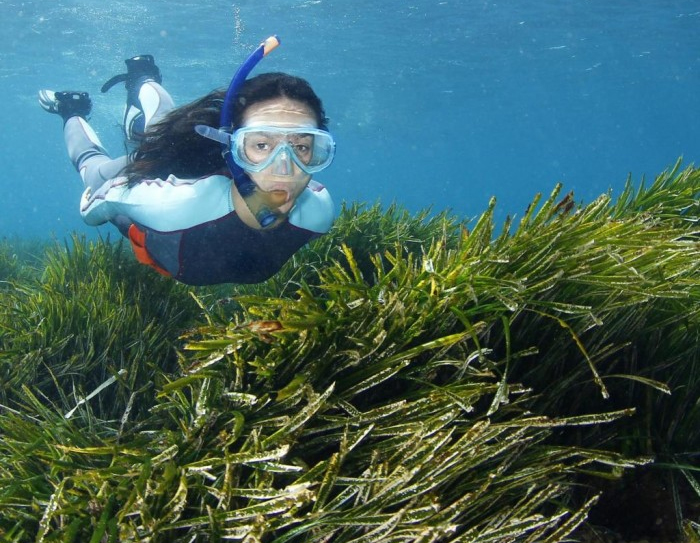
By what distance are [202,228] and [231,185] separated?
1.64 feet

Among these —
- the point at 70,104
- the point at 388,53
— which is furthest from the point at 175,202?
the point at 388,53

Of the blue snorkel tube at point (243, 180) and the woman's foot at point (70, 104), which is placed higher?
the woman's foot at point (70, 104)

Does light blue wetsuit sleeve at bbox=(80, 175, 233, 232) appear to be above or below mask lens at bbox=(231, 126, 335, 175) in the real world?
below

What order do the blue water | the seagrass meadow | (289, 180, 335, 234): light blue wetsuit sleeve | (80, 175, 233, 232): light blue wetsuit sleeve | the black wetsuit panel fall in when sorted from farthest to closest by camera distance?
the blue water, (289, 180, 335, 234): light blue wetsuit sleeve, the black wetsuit panel, (80, 175, 233, 232): light blue wetsuit sleeve, the seagrass meadow

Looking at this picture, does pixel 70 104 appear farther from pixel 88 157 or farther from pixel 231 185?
pixel 231 185

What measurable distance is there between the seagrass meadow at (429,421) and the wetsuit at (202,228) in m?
2.63

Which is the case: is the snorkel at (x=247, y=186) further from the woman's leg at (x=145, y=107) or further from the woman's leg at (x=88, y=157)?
the woman's leg at (x=145, y=107)

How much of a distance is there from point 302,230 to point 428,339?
3292mm

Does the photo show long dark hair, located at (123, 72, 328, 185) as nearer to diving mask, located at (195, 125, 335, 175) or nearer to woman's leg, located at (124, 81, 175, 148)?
diving mask, located at (195, 125, 335, 175)

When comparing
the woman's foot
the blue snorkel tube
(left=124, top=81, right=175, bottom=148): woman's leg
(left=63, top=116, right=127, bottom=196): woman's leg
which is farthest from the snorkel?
the woman's foot

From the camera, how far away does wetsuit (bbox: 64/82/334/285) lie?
4.70 meters

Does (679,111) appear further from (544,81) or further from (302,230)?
(302,230)

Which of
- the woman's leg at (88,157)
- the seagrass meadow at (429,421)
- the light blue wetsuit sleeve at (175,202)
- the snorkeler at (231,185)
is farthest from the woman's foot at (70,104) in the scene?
the seagrass meadow at (429,421)

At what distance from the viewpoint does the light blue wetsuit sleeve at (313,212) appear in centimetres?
517
